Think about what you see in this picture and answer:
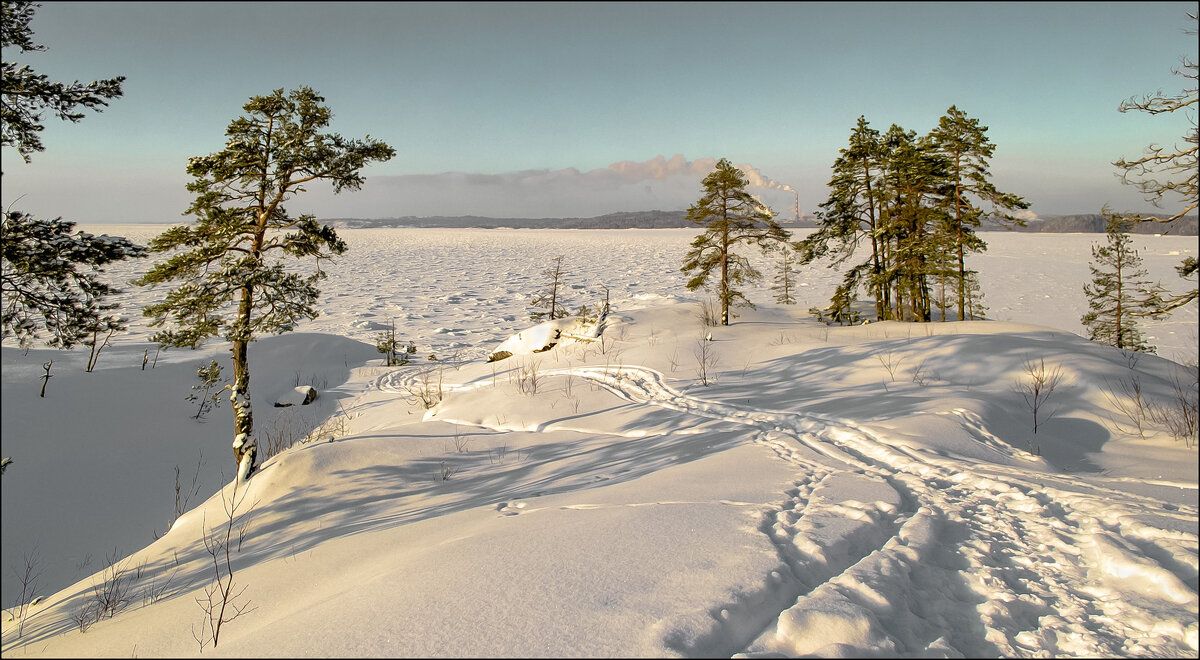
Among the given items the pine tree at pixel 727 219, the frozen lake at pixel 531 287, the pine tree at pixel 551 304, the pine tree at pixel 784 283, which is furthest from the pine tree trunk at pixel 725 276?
the frozen lake at pixel 531 287

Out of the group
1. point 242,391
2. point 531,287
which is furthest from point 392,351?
point 531,287

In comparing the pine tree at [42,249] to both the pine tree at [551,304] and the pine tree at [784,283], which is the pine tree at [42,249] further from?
the pine tree at [784,283]

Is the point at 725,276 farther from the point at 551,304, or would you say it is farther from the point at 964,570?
the point at 964,570

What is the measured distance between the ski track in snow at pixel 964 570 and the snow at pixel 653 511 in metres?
0.02

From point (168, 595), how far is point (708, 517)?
3.87m

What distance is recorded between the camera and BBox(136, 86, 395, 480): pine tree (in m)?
7.79

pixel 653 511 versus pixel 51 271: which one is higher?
pixel 51 271

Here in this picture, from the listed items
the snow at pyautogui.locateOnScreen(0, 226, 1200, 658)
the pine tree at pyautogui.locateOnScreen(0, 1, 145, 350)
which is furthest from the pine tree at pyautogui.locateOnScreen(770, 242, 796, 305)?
the pine tree at pyautogui.locateOnScreen(0, 1, 145, 350)

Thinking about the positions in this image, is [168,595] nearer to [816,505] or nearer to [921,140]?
[816,505]

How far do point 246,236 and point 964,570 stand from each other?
9668mm

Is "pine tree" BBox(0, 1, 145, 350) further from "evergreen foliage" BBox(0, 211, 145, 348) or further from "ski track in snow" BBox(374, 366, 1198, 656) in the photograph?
"ski track in snow" BBox(374, 366, 1198, 656)

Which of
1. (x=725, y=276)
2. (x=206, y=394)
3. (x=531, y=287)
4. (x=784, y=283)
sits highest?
(x=725, y=276)

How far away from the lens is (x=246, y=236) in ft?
27.5

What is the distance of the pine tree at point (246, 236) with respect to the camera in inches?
307
